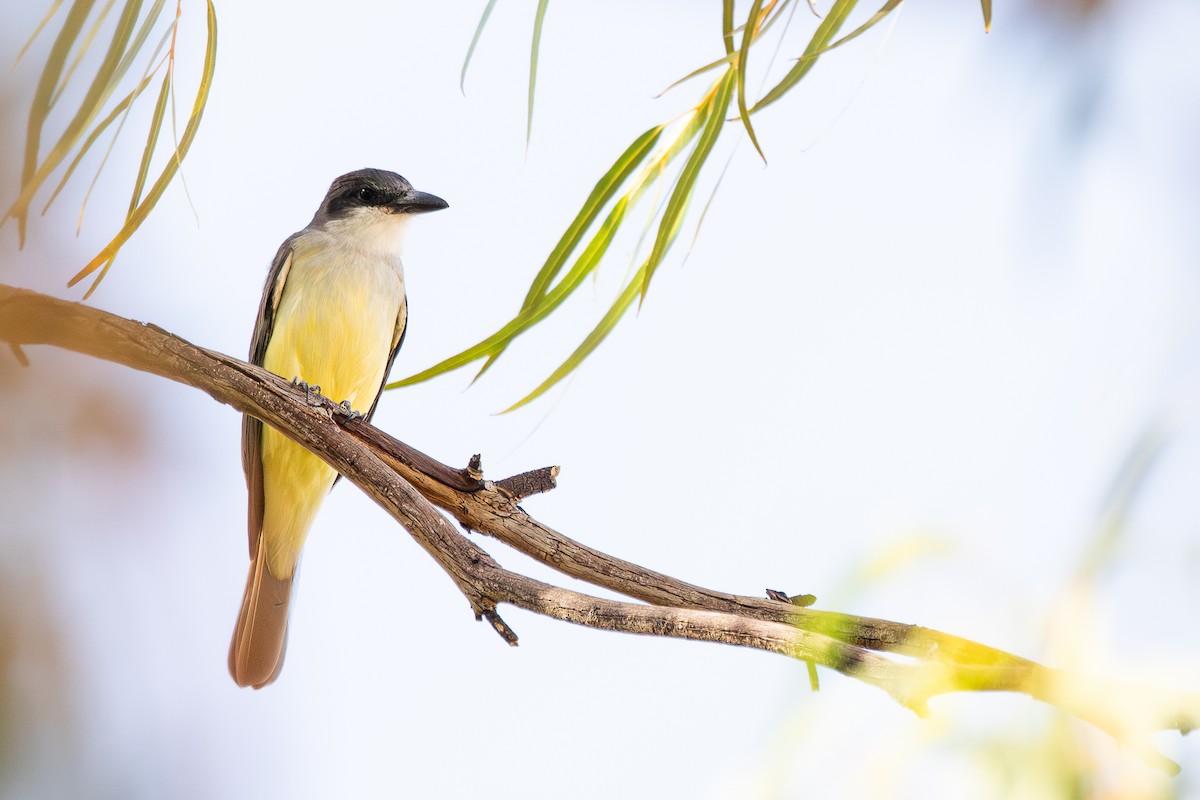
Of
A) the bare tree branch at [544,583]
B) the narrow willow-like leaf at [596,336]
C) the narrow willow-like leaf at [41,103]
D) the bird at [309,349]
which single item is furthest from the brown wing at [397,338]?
the narrow willow-like leaf at [41,103]

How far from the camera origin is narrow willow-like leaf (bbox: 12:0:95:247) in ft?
1.85

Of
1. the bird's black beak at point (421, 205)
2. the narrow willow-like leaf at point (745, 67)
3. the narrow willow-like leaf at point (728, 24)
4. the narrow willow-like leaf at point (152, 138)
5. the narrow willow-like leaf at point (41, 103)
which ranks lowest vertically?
the narrow willow-like leaf at point (41, 103)

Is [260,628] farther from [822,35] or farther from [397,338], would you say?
[822,35]

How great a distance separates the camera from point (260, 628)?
10.7 feet

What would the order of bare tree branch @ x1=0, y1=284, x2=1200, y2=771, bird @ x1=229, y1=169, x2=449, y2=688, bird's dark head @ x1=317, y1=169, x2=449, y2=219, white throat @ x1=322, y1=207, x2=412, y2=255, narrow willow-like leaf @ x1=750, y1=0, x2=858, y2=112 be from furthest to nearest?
1. bird's dark head @ x1=317, y1=169, x2=449, y2=219
2. white throat @ x1=322, y1=207, x2=412, y2=255
3. bird @ x1=229, y1=169, x2=449, y2=688
4. narrow willow-like leaf @ x1=750, y1=0, x2=858, y2=112
5. bare tree branch @ x1=0, y1=284, x2=1200, y2=771

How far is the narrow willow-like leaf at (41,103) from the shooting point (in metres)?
0.56

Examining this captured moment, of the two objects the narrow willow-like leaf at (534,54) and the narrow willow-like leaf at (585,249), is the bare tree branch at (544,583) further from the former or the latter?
the narrow willow-like leaf at (534,54)

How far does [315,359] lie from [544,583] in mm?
1958

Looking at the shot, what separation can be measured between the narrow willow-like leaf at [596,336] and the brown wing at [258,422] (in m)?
1.85

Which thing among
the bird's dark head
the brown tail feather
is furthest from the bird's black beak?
the brown tail feather

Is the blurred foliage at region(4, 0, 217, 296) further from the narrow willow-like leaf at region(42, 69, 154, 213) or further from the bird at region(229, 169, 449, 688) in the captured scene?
the bird at region(229, 169, 449, 688)

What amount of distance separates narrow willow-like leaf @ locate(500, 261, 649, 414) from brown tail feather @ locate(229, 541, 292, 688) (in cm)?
168

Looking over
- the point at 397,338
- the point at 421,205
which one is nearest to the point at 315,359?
the point at 397,338

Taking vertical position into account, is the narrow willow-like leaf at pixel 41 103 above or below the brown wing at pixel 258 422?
below
